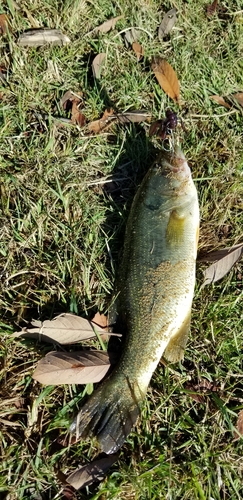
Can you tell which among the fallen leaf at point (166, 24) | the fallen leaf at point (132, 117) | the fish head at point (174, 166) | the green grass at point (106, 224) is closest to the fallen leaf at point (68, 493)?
the green grass at point (106, 224)

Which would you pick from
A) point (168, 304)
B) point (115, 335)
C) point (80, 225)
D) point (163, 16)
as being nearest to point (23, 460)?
point (115, 335)

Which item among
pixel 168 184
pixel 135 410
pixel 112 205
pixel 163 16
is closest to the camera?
pixel 135 410

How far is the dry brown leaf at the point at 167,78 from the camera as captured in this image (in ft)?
12.3

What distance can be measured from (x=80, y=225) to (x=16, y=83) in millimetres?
1284

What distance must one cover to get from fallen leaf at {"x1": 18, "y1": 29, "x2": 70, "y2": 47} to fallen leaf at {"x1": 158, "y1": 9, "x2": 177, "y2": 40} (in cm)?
83

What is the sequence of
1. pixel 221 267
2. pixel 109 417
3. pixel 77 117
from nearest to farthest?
pixel 109 417 < pixel 221 267 < pixel 77 117

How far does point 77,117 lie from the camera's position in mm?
3643

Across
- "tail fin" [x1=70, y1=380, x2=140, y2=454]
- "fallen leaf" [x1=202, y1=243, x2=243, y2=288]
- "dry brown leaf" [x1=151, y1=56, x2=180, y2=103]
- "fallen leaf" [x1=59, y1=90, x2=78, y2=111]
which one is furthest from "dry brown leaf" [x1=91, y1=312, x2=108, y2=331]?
→ "dry brown leaf" [x1=151, y1=56, x2=180, y2=103]

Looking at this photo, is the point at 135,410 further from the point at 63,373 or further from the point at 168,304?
the point at 168,304

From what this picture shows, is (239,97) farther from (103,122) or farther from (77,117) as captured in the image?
(77,117)

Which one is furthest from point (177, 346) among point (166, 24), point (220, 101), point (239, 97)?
point (166, 24)

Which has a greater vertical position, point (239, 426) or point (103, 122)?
point (103, 122)

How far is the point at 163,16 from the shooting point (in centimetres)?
404

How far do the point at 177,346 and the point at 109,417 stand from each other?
2.12 ft
